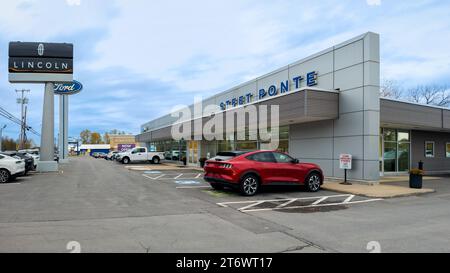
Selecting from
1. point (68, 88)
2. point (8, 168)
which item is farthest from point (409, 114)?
point (68, 88)

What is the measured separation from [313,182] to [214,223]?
6781 mm

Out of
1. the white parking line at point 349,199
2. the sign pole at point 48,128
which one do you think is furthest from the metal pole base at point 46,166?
the white parking line at point 349,199

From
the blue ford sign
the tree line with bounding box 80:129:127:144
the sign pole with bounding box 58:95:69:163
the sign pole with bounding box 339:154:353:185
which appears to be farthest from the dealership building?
the tree line with bounding box 80:129:127:144

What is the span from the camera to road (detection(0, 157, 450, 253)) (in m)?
5.99

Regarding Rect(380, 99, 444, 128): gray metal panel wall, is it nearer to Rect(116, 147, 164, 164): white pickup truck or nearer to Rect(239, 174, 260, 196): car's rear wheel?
Rect(239, 174, 260, 196): car's rear wheel

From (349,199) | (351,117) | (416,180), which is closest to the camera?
(349,199)

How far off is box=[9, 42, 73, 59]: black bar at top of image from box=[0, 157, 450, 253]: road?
15.3m

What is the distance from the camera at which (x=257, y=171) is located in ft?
40.4

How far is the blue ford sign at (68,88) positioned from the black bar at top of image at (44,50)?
1851 cm

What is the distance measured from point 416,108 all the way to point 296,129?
6349mm

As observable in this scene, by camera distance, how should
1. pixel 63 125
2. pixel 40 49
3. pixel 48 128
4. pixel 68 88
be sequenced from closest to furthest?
pixel 40 49
pixel 48 128
pixel 68 88
pixel 63 125

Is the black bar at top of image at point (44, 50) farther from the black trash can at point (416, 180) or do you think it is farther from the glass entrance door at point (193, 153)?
the black trash can at point (416, 180)

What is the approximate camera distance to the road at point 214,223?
5.99 meters

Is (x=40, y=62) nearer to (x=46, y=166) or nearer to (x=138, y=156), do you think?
(x=46, y=166)
